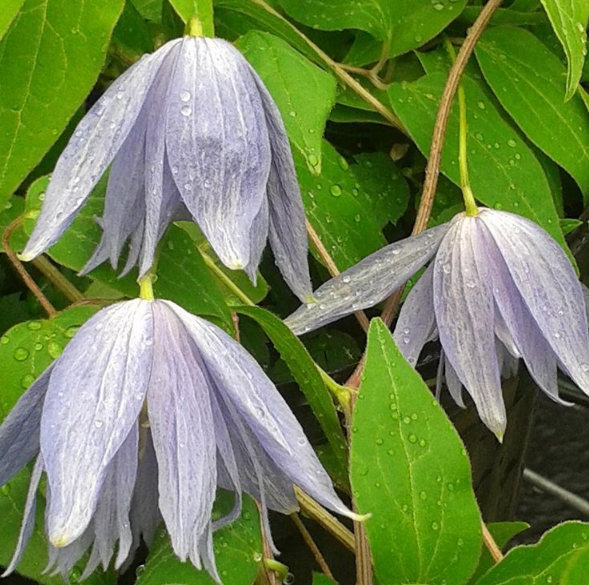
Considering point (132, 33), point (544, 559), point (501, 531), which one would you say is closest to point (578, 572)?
point (544, 559)

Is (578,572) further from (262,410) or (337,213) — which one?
(337,213)

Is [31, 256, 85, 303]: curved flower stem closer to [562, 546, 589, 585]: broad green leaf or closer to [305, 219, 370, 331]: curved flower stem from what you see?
[305, 219, 370, 331]: curved flower stem

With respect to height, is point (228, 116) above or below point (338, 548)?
above

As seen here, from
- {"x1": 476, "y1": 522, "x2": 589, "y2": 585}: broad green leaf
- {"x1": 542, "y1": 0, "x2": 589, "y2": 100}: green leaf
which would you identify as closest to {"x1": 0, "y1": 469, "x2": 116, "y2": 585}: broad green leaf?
{"x1": 476, "y1": 522, "x2": 589, "y2": 585}: broad green leaf

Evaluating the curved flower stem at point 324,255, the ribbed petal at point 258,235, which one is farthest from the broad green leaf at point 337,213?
the ribbed petal at point 258,235

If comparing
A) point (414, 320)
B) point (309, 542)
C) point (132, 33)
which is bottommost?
point (309, 542)

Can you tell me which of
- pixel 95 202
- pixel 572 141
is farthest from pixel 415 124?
pixel 95 202

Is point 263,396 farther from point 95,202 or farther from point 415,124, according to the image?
point 415,124
